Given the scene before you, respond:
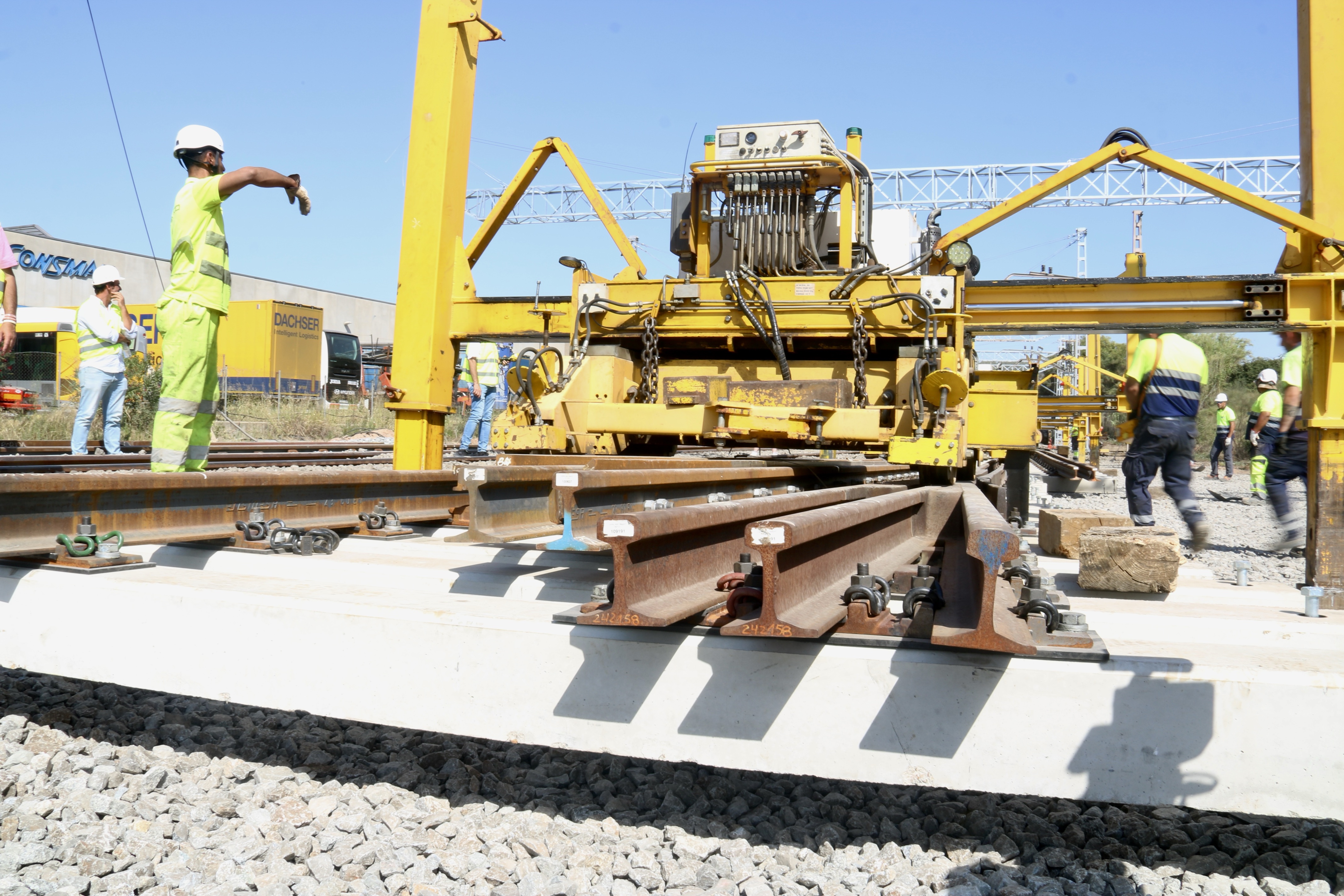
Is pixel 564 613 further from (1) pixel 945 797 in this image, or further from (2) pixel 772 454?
(2) pixel 772 454

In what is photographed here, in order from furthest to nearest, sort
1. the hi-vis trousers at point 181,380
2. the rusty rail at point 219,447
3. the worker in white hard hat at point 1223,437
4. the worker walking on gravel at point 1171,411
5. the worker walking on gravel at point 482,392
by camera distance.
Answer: the worker in white hard hat at point 1223,437
the worker walking on gravel at point 482,392
the rusty rail at point 219,447
the worker walking on gravel at point 1171,411
the hi-vis trousers at point 181,380

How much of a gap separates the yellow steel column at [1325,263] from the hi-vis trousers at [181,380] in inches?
213

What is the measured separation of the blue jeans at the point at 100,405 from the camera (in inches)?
355

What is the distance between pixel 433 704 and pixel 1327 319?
4910 millimetres

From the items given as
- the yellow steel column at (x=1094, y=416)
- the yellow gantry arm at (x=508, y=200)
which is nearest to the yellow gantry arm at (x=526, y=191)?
the yellow gantry arm at (x=508, y=200)

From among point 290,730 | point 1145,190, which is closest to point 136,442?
point 290,730

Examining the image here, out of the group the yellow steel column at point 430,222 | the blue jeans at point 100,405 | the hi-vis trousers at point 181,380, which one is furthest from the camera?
the blue jeans at point 100,405

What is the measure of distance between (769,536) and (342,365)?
1484 inches

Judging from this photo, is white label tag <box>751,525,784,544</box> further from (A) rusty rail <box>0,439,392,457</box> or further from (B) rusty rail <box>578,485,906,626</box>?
(A) rusty rail <box>0,439,392,457</box>

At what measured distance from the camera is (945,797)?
2.93 m

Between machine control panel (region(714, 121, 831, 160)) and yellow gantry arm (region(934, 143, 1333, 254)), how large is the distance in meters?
0.97

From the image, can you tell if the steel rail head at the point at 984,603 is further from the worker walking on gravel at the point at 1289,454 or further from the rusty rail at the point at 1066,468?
the rusty rail at the point at 1066,468

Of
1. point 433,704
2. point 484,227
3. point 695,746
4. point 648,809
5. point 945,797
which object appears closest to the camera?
point 695,746

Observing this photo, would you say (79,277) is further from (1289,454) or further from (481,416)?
(1289,454)
